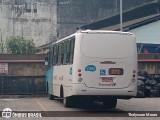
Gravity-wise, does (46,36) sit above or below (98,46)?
above

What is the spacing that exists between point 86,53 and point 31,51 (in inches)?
1772

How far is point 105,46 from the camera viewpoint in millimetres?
16031

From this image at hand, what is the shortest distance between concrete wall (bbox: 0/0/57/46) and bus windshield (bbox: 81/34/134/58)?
5154 centimetres

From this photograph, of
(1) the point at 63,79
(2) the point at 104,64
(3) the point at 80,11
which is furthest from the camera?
(3) the point at 80,11

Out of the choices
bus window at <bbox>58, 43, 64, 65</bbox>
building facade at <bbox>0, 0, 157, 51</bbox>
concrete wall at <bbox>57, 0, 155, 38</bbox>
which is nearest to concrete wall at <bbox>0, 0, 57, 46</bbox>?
building facade at <bbox>0, 0, 157, 51</bbox>

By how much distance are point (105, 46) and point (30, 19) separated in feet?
171

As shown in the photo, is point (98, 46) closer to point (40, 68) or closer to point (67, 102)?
point (67, 102)

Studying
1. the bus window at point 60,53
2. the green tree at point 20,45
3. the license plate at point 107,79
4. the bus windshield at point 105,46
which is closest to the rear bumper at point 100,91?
the license plate at point 107,79

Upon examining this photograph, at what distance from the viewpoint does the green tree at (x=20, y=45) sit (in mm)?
60609

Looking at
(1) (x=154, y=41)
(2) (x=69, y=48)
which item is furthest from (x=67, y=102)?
(1) (x=154, y=41)

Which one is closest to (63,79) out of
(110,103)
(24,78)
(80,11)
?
(110,103)

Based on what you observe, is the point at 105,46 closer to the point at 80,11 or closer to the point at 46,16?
the point at 46,16

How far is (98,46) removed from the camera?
52.5 ft

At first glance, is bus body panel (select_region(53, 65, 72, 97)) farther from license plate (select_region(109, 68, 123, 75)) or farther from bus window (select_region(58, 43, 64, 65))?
license plate (select_region(109, 68, 123, 75))
